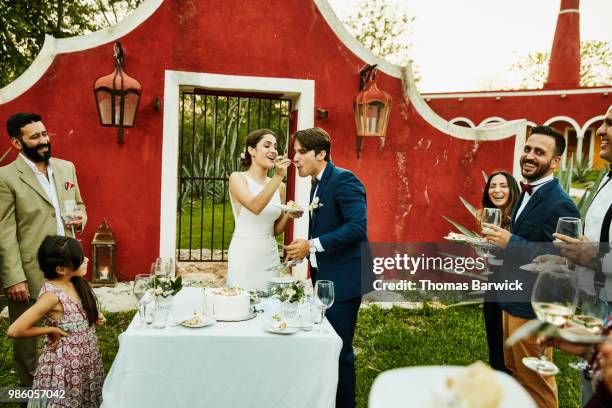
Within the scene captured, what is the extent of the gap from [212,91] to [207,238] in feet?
20.9

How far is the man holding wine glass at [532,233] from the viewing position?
→ 104 inches

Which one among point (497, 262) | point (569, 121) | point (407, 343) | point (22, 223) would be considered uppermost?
point (569, 121)

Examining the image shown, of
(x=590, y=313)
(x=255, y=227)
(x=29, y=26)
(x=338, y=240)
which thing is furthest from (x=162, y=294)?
(x=29, y=26)

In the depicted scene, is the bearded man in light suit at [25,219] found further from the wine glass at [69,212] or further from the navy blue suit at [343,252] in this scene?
the navy blue suit at [343,252]

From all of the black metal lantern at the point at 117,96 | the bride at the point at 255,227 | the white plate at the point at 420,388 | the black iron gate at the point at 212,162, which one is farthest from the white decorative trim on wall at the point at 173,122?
the white plate at the point at 420,388

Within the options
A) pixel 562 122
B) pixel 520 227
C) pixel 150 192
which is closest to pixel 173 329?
pixel 520 227

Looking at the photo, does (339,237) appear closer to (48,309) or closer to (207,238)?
(48,309)

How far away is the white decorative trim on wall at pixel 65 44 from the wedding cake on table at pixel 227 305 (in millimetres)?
4647

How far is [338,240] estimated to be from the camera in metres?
3.01

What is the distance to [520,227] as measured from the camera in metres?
2.74

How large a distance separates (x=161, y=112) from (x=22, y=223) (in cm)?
317

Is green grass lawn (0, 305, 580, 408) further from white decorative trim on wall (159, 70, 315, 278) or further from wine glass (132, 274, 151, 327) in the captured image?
wine glass (132, 274, 151, 327)

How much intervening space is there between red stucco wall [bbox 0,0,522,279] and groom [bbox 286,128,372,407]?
3499 mm
